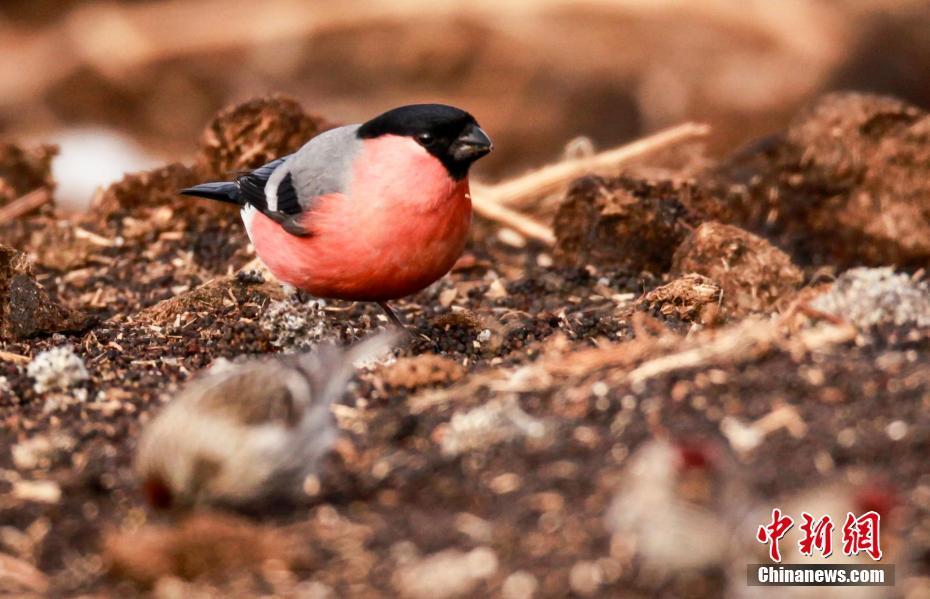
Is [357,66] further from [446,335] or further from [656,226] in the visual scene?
[446,335]

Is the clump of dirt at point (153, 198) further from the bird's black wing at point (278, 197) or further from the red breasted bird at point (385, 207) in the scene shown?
the red breasted bird at point (385, 207)

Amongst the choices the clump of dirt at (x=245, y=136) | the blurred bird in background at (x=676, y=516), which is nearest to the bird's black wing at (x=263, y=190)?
the clump of dirt at (x=245, y=136)

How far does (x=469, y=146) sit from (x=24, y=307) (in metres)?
1.94

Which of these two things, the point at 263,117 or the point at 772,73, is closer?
the point at 263,117

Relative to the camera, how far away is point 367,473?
3887mm

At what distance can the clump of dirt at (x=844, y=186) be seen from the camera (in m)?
6.55

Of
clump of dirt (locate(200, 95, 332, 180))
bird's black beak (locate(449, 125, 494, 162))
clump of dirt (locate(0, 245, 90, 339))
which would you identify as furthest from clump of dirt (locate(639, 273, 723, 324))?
clump of dirt (locate(0, 245, 90, 339))

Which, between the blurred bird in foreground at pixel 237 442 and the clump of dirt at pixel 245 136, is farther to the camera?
the clump of dirt at pixel 245 136

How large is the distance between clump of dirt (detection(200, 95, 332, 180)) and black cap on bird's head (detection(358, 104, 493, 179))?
1.68 m

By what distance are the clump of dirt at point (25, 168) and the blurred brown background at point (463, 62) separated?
11.6ft

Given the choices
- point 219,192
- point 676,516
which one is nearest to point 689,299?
point 219,192

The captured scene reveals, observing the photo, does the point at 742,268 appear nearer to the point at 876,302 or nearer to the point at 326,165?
the point at 876,302

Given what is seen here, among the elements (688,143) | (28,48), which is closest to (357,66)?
(28,48)

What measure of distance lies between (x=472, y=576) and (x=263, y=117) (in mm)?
4051
